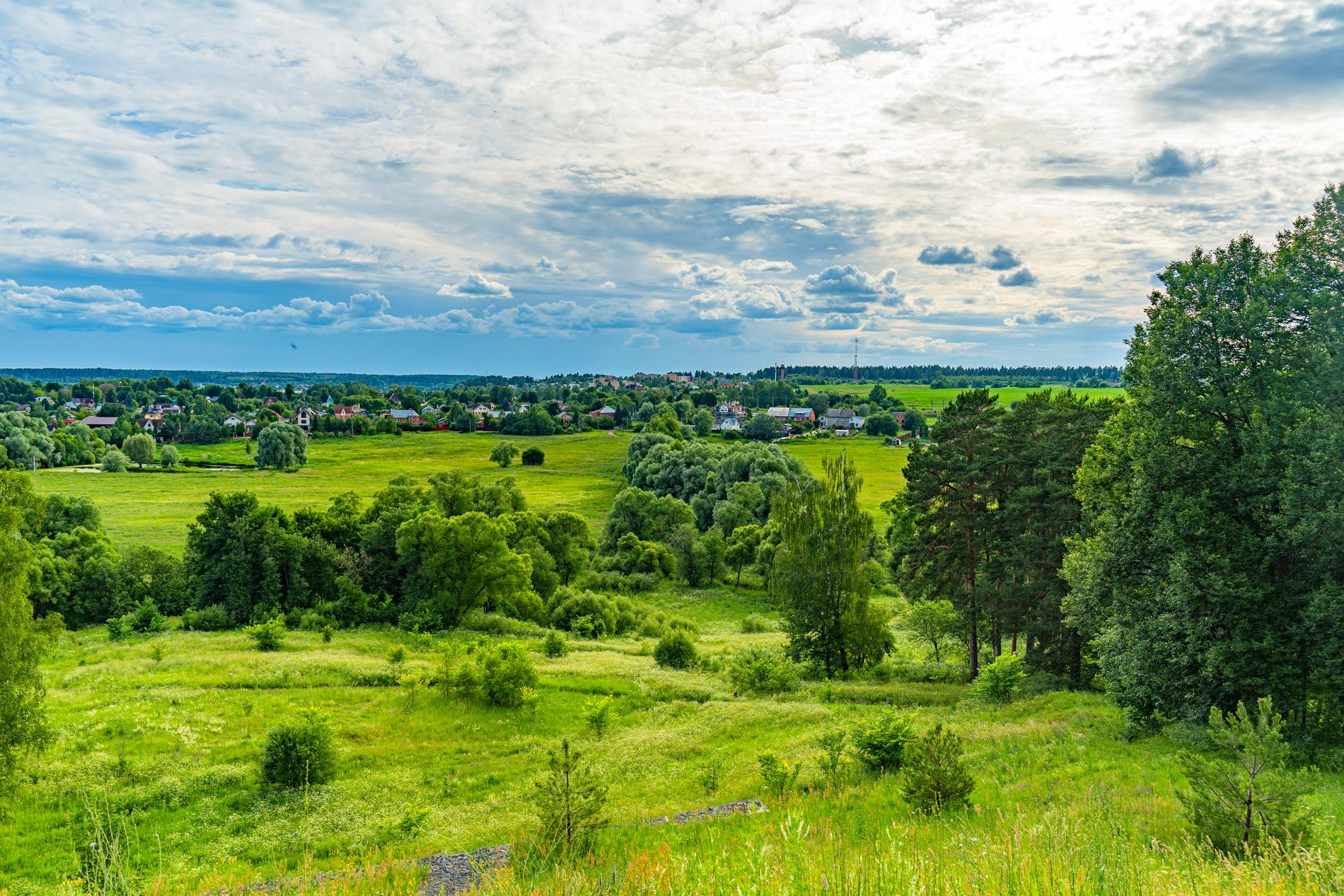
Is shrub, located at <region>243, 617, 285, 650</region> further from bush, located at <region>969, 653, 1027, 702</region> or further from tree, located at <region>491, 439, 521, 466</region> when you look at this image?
tree, located at <region>491, 439, 521, 466</region>

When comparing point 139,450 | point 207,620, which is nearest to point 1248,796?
point 207,620

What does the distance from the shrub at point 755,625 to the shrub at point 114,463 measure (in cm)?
10552

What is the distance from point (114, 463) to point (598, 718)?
120190mm

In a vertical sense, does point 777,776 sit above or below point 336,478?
above

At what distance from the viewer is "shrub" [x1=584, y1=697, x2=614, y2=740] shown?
2464cm

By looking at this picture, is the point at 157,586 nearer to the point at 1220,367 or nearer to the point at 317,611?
the point at 317,611

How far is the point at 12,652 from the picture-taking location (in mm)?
17312

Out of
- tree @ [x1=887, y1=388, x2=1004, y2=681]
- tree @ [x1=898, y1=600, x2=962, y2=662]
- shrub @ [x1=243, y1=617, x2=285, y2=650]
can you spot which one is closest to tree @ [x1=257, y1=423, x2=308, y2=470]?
shrub @ [x1=243, y1=617, x2=285, y2=650]

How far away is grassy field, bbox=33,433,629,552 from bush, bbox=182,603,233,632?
20868 millimetres

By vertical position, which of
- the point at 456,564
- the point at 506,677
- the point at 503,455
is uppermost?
the point at 503,455

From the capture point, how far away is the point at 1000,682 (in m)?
27.0

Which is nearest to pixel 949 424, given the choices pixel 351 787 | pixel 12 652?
pixel 351 787

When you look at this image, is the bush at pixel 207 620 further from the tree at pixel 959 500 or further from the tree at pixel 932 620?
the tree at pixel 932 620

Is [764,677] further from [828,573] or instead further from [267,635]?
[267,635]
